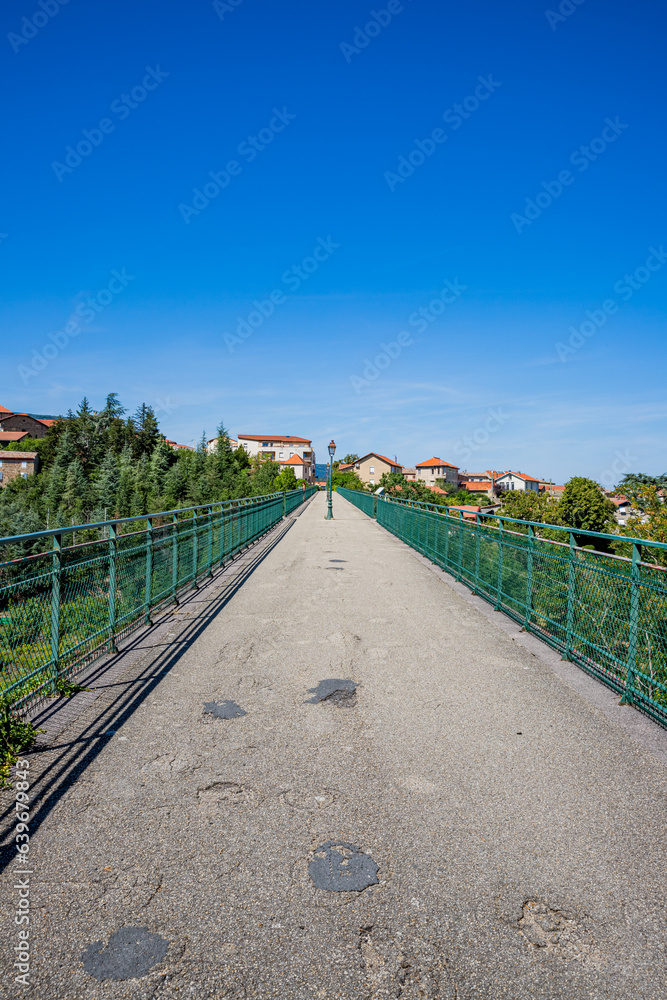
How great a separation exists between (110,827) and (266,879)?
965 millimetres

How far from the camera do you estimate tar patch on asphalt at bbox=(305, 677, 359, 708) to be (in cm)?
493

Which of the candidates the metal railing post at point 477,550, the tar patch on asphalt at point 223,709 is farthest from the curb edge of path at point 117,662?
the metal railing post at point 477,550

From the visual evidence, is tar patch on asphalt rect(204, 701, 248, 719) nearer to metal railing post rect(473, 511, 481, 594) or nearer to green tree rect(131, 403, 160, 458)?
metal railing post rect(473, 511, 481, 594)

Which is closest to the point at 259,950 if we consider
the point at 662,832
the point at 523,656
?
the point at 662,832

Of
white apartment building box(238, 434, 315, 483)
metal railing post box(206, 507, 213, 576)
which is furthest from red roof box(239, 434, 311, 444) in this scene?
metal railing post box(206, 507, 213, 576)

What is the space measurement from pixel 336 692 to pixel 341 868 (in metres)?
2.40

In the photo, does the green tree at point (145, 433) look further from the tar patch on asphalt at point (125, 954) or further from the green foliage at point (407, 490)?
the tar patch on asphalt at point (125, 954)

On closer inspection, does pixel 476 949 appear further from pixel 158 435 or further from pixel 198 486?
pixel 158 435

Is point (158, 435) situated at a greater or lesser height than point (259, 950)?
greater

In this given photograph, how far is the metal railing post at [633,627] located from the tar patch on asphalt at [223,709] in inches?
129

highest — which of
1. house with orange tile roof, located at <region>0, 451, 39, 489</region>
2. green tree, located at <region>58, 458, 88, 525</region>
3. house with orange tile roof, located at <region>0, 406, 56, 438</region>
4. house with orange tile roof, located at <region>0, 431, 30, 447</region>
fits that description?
house with orange tile roof, located at <region>0, 406, 56, 438</region>

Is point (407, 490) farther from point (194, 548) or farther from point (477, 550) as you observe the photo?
point (194, 548)

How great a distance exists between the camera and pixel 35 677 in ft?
Result: 15.2

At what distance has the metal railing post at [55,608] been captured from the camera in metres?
4.84
